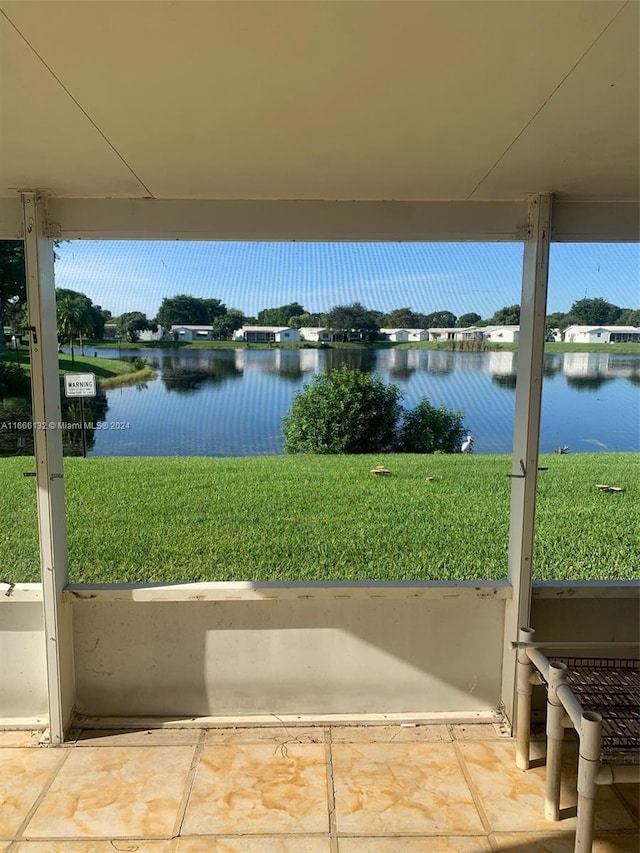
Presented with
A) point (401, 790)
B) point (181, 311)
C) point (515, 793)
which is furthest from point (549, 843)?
point (181, 311)

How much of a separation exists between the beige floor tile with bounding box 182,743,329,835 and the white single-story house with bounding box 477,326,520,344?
173 cm

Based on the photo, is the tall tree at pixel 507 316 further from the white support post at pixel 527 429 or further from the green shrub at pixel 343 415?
the green shrub at pixel 343 415

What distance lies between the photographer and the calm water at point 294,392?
228 centimetres

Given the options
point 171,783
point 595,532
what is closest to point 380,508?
point 595,532

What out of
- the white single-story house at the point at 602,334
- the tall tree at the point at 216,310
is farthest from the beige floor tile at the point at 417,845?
the tall tree at the point at 216,310

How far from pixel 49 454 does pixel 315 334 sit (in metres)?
1.13

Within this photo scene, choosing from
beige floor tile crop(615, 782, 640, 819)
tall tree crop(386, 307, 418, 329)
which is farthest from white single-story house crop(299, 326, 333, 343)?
→ beige floor tile crop(615, 782, 640, 819)

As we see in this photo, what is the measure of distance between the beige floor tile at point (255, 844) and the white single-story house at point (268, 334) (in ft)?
5.65

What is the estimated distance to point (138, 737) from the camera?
217cm

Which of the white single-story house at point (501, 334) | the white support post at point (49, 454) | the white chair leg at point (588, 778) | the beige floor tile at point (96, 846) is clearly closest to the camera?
the white chair leg at point (588, 778)

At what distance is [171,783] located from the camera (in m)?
1.92

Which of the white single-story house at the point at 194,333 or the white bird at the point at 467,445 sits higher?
the white single-story house at the point at 194,333

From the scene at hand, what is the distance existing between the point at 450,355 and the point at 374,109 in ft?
3.94

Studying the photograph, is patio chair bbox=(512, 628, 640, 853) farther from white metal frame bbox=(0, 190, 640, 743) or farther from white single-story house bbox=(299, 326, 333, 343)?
white single-story house bbox=(299, 326, 333, 343)
